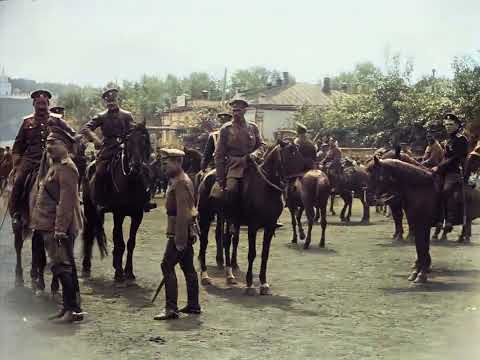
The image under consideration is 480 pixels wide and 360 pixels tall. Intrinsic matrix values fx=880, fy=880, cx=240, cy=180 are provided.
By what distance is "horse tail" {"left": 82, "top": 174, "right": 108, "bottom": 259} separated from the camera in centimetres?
958

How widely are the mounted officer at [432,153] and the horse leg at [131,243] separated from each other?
2972 millimetres

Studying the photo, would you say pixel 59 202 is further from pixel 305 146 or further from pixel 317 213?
pixel 317 213

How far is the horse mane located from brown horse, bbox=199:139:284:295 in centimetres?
113

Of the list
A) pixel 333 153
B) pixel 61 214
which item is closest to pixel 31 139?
pixel 61 214

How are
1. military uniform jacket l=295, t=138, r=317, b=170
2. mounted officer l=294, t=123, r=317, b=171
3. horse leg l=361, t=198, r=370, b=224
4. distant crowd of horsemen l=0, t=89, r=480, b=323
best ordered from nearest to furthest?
distant crowd of horsemen l=0, t=89, r=480, b=323, mounted officer l=294, t=123, r=317, b=171, military uniform jacket l=295, t=138, r=317, b=170, horse leg l=361, t=198, r=370, b=224

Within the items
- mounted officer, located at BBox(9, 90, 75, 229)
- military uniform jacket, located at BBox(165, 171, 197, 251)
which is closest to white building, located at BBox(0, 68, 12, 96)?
mounted officer, located at BBox(9, 90, 75, 229)

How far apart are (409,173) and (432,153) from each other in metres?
0.34

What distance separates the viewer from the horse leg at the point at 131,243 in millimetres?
8961

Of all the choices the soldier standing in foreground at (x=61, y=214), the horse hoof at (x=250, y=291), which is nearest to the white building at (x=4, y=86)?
the soldier standing in foreground at (x=61, y=214)

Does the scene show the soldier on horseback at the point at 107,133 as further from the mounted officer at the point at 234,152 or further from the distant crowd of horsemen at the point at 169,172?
the mounted officer at the point at 234,152

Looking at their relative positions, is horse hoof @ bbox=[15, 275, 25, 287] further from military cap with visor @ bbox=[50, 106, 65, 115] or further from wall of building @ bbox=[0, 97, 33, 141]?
military cap with visor @ bbox=[50, 106, 65, 115]

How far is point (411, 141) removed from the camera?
8336mm

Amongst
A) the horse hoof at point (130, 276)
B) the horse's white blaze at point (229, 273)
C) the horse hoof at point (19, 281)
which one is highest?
the horse's white blaze at point (229, 273)

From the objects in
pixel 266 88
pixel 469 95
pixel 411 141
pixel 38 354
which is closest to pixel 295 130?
pixel 266 88
